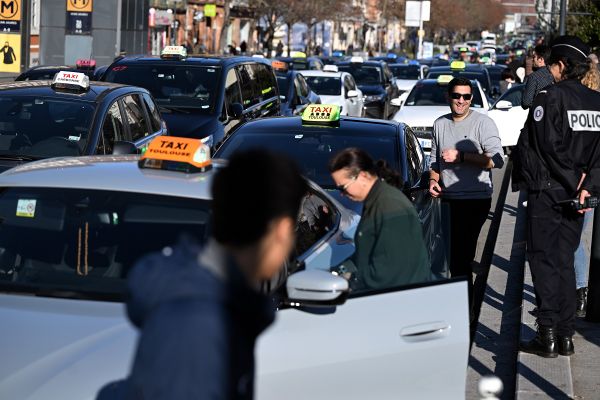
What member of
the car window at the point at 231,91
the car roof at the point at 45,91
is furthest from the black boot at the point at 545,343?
the car window at the point at 231,91

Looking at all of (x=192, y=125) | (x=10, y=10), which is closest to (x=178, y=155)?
(x=192, y=125)

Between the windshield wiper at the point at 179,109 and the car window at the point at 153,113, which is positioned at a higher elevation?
the car window at the point at 153,113

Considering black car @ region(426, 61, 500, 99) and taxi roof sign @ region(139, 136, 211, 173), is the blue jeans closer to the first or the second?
taxi roof sign @ region(139, 136, 211, 173)

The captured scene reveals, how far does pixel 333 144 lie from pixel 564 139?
2932 mm

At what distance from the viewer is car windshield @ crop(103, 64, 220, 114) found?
1599cm

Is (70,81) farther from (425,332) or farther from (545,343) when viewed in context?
(425,332)

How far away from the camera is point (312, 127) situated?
995cm

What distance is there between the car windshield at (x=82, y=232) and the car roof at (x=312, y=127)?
14.9 feet

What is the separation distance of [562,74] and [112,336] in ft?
12.4

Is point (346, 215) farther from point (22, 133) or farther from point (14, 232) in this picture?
point (22, 133)

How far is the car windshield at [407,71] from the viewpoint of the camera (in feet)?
141

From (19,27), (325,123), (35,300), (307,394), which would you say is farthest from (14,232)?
(19,27)

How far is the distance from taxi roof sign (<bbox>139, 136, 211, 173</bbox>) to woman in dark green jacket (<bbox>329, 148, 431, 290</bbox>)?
61 cm

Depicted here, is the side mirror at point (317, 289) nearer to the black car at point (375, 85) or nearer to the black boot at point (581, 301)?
the black boot at point (581, 301)
